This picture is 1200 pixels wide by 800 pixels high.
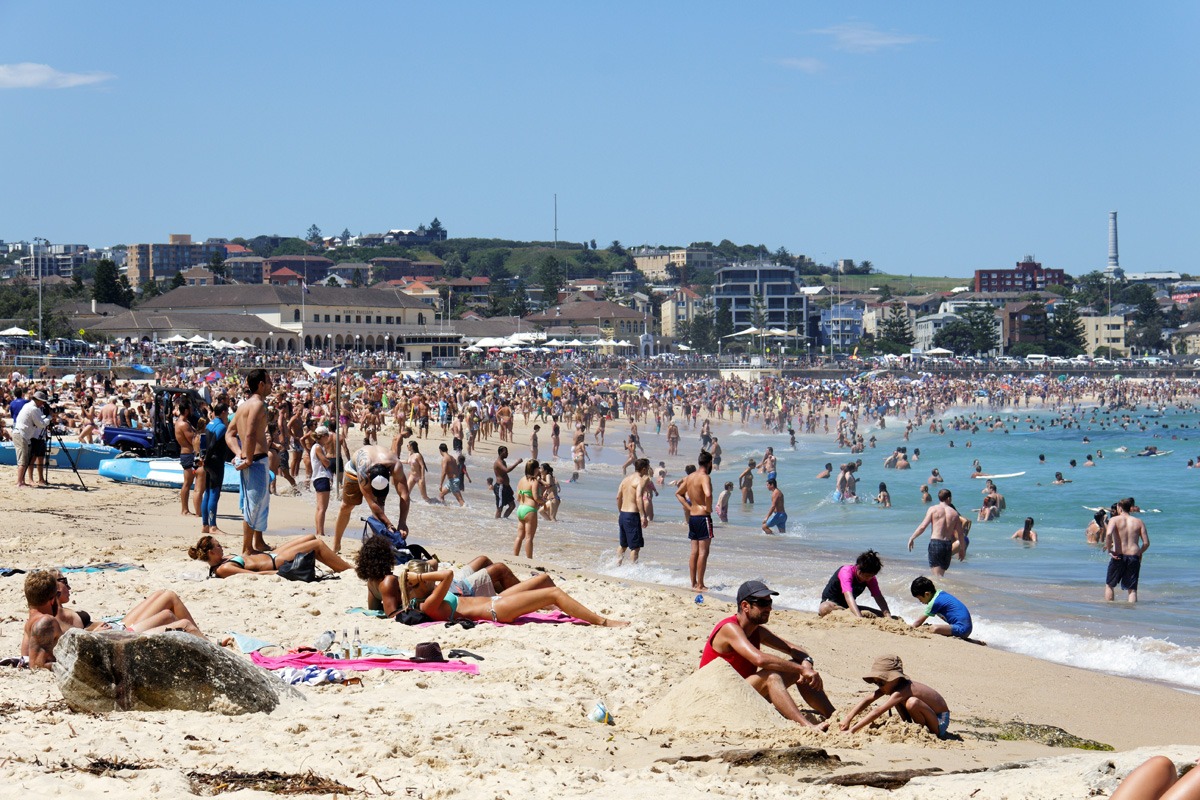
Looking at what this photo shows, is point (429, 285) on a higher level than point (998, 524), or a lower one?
higher

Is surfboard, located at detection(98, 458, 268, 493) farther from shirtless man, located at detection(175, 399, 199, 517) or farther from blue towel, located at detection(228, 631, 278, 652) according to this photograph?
blue towel, located at detection(228, 631, 278, 652)

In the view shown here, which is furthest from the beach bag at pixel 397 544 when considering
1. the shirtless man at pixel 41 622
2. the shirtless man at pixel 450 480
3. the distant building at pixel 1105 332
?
the distant building at pixel 1105 332

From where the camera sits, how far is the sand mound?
17.0 feet

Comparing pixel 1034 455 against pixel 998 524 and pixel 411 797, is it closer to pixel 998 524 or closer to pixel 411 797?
pixel 998 524

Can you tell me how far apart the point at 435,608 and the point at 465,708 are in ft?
5.97

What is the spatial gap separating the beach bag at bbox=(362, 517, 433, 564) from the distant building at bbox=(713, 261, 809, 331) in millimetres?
100068

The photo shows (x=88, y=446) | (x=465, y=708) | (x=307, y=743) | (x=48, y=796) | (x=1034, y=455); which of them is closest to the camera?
(x=48, y=796)

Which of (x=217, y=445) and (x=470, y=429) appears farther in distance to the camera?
(x=470, y=429)

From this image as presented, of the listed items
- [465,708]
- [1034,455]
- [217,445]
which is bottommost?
[1034,455]

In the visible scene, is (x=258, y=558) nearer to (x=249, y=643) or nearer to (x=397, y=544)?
(x=397, y=544)

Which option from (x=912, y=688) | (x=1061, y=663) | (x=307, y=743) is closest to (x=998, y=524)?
(x=1061, y=663)

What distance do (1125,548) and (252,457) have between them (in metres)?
7.93

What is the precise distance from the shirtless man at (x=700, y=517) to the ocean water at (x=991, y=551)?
0.29m

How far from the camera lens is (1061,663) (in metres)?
8.54
